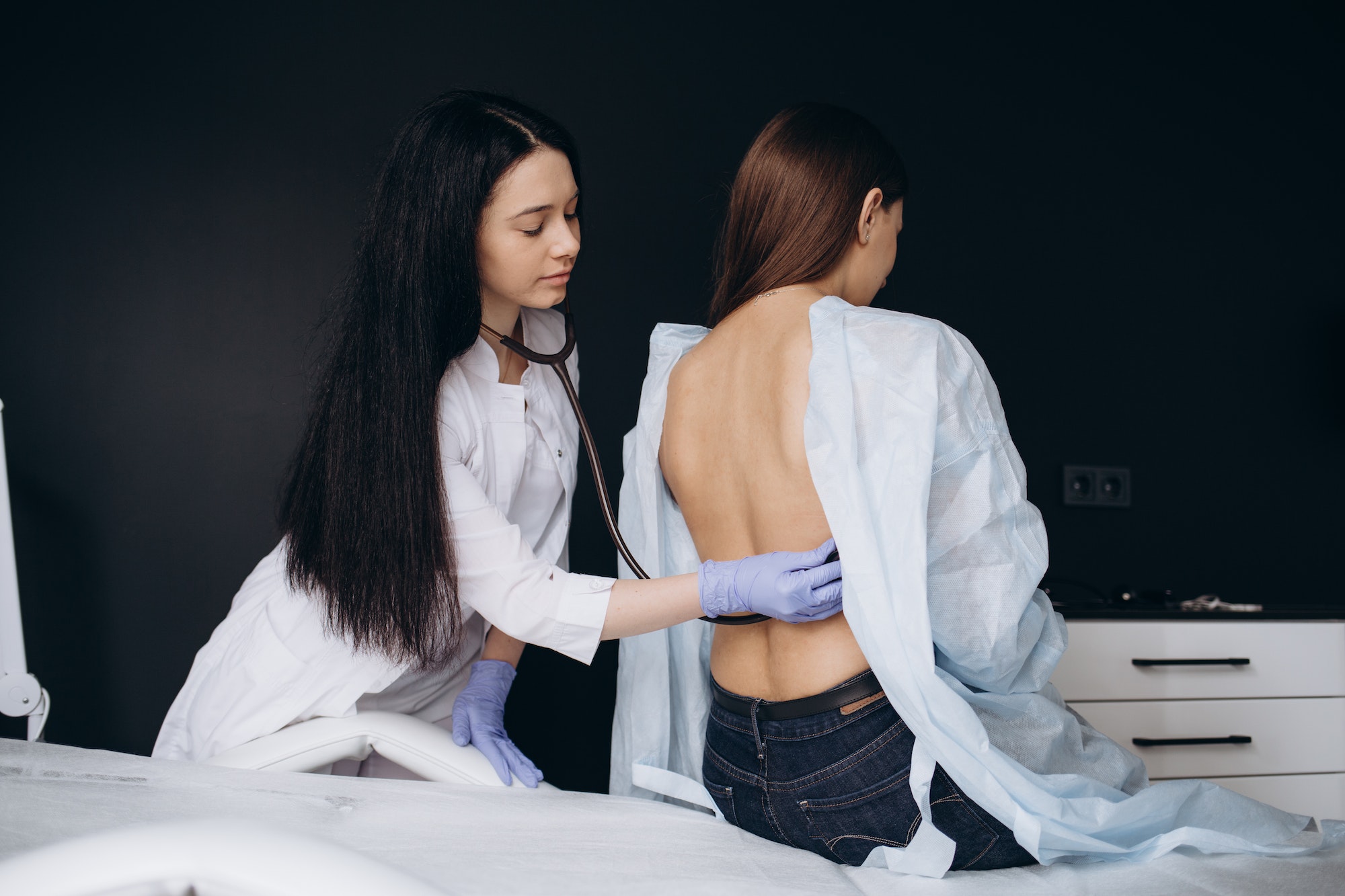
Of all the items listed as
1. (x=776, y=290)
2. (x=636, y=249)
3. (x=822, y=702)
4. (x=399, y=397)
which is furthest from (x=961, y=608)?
(x=636, y=249)

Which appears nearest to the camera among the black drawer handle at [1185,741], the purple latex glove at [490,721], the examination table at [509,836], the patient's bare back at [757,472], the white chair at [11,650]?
the examination table at [509,836]

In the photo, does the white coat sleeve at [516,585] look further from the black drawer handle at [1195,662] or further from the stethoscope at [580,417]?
the black drawer handle at [1195,662]

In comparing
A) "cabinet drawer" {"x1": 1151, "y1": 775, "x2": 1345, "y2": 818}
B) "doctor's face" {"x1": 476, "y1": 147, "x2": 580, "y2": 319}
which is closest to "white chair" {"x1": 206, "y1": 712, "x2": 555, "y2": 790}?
"doctor's face" {"x1": 476, "y1": 147, "x2": 580, "y2": 319}

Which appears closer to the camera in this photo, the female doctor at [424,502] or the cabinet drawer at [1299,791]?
the female doctor at [424,502]

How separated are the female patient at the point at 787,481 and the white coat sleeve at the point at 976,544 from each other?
0.38 ft

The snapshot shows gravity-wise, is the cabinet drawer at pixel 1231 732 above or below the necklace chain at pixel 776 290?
below

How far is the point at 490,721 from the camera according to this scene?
1277mm

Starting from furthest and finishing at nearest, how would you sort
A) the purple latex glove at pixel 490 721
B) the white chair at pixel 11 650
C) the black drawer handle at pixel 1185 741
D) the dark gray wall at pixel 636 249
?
the dark gray wall at pixel 636 249 < the black drawer handle at pixel 1185 741 < the white chair at pixel 11 650 < the purple latex glove at pixel 490 721

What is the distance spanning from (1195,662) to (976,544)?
1073mm

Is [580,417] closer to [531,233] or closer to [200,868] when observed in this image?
[531,233]

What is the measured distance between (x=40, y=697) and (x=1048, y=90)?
265 cm

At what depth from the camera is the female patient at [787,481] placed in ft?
3.27

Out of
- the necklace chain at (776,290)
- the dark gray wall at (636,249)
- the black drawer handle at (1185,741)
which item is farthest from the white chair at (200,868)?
the black drawer handle at (1185,741)

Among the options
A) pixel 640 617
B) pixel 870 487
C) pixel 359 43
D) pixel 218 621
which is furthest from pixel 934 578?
pixel 359 43
